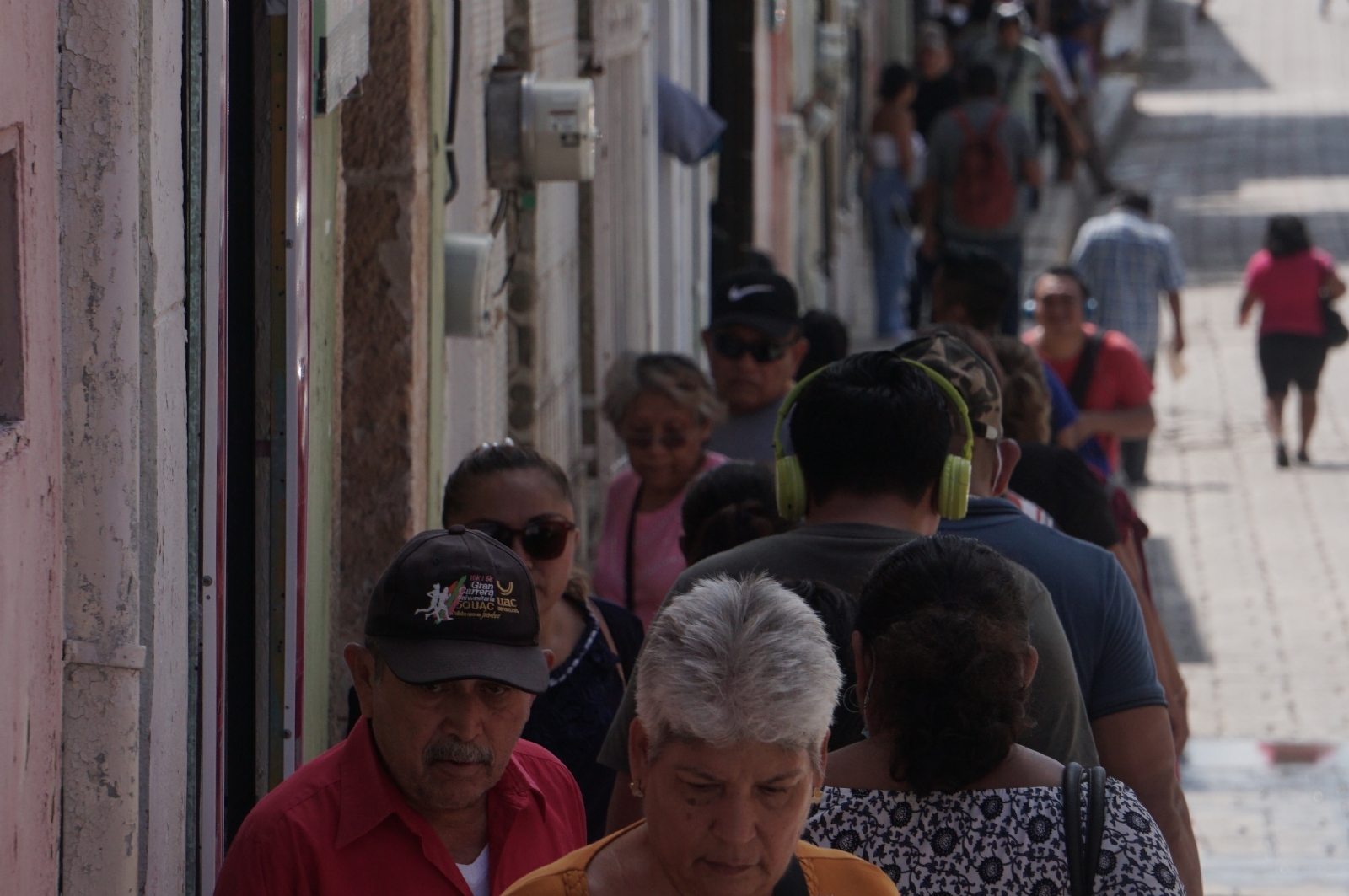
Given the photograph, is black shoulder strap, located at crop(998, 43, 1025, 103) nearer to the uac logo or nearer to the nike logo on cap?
the nike logo on cap

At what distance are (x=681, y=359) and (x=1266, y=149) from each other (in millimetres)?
24495

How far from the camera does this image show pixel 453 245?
5461 mm

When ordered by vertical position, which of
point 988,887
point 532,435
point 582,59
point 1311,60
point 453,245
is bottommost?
point 988,887

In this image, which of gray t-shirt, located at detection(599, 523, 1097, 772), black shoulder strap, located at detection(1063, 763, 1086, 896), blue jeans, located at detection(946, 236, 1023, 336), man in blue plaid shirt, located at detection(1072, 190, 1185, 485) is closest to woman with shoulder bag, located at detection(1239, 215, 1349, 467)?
blue jeans, located at detection(946, 236, 1023, 336)

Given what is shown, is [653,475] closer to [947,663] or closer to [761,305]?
[761,305]

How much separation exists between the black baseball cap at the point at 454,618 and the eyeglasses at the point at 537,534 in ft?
3.24

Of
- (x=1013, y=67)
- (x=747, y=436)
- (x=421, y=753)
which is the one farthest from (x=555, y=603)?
(x=1013, y=67)

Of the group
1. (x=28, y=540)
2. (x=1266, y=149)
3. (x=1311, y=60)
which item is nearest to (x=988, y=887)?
(x=28, y=540)

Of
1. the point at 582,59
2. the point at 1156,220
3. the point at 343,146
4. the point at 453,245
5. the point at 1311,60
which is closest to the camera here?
the point at 343,146

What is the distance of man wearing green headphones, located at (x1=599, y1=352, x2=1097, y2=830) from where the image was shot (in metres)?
3.32

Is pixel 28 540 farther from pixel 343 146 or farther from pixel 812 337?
pixel 812 337

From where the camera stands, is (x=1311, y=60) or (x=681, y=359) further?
(x=1311, y=60)

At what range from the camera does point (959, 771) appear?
106 inches

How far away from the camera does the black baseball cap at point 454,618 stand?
2672 millimetres
